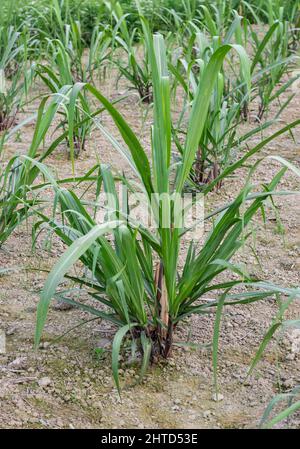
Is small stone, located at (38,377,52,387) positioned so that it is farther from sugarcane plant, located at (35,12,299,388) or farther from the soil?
sugarcane plant, located at (35,12,299,388)

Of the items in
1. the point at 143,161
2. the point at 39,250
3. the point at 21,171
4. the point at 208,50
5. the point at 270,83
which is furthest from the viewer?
the point at 270,83

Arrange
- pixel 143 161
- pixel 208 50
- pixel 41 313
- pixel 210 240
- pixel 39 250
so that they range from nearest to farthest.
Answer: pixel 41 313 → pixel 143 161 → pixel 210 240 → pixel 39 250 → pixel 208 50

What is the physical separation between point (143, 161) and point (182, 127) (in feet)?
4.78

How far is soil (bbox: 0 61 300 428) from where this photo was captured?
1.62m

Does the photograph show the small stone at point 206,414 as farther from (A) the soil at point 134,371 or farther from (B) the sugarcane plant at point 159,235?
(B) the sugarcane plant at point 159,235

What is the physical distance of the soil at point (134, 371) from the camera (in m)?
1.62

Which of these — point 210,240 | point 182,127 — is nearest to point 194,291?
point 210,240

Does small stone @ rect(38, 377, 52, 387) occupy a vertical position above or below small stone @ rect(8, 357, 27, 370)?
below

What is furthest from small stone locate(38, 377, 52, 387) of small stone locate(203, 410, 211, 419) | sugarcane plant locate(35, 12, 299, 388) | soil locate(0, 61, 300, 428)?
small stone locate(203, 410, 211, 419)

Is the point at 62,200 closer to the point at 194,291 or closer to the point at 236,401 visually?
the point at 194,291

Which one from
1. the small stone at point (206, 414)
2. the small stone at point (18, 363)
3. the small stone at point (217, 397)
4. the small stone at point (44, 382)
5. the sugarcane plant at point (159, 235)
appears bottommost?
the small stone at point (206, 414)

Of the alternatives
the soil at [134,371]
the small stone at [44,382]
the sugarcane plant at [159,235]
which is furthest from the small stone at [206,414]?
the small stone at [44,382]

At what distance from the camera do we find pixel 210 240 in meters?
1.71

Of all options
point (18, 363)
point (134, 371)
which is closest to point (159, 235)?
point (134, 371)
